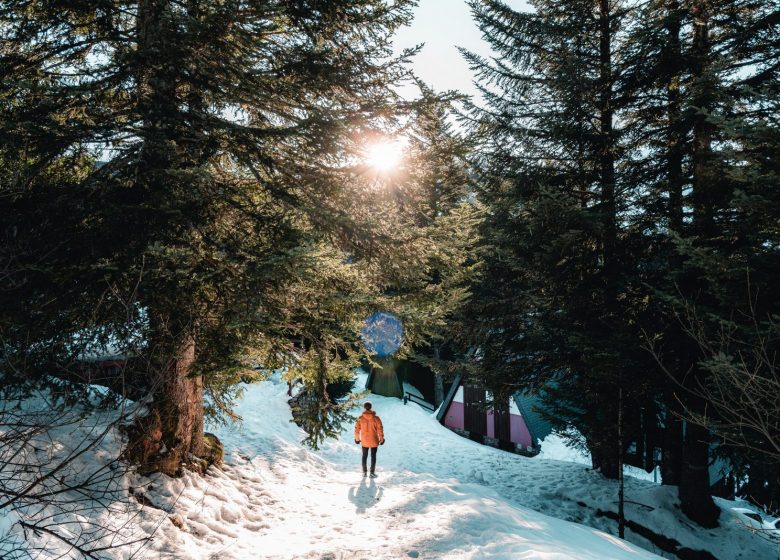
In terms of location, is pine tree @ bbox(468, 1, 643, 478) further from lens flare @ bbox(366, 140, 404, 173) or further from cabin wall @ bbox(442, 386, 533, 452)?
cabin wall @ bbox(442, 386, 533, 452)

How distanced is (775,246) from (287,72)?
8.10m

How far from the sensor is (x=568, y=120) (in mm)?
9227

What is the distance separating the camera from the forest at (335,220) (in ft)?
15.6

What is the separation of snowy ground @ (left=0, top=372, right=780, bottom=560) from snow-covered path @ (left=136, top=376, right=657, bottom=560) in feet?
0.08

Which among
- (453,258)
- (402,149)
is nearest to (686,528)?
(453,258)

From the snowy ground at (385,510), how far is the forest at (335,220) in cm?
75

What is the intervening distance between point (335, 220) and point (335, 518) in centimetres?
521

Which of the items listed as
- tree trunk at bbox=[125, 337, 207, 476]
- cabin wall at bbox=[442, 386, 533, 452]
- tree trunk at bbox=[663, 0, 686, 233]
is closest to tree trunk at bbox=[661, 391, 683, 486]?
tree trunk at bbox=[663, 0, 686, 233]

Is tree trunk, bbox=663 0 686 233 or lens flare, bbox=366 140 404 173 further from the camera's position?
tree trunk, bbox=663 0 686 233

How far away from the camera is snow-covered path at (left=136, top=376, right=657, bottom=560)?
17.1ft

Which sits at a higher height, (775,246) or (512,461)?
(775,246)

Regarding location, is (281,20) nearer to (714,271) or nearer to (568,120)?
(568,120)

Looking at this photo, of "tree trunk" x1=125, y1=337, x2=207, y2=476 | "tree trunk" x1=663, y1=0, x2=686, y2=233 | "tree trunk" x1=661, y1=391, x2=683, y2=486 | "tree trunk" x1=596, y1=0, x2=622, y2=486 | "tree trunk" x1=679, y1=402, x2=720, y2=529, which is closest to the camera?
"tree trunk" x1=125, y1=337, x2=207, y2=476

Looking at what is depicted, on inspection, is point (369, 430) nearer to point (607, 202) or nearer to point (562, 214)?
point (562, 214)
